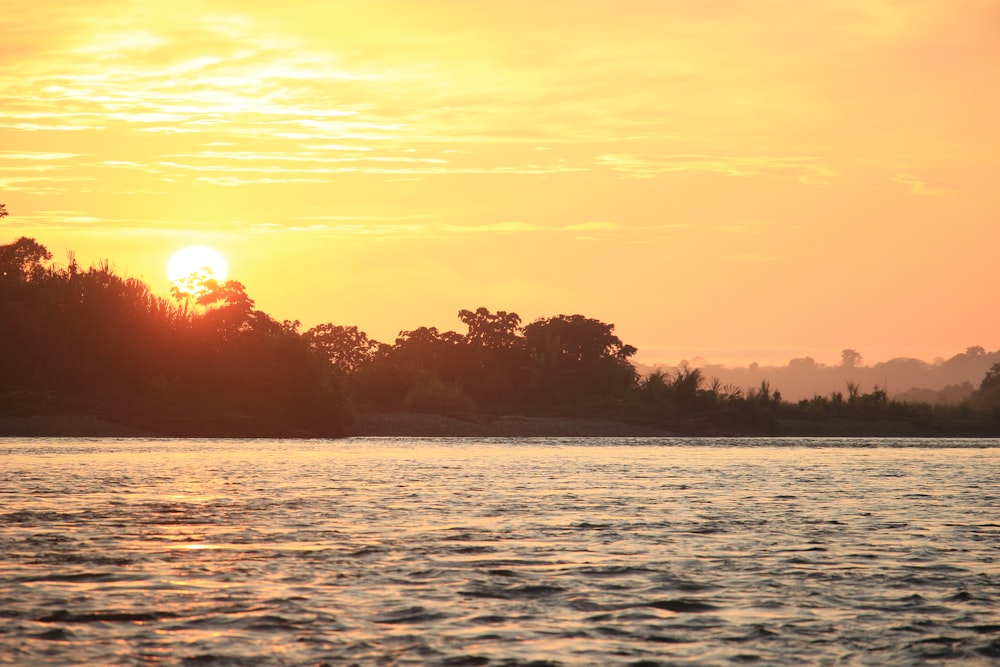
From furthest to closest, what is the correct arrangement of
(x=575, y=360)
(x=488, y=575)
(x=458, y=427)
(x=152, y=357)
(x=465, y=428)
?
(x=575, y=360) < (x=465, y=428) < (x=458, y=427) < (x=152, y=357) < (x=488, y=575)

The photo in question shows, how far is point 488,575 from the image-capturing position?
68.2 feet

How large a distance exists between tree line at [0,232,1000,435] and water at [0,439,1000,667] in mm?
65112

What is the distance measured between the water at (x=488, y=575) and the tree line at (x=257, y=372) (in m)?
65.1

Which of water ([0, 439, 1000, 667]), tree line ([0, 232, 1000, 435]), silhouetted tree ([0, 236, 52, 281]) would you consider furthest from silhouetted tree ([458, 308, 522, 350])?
water ([0, 439, 1000, 667])

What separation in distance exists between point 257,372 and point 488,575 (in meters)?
97.9

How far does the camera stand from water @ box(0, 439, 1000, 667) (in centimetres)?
1502

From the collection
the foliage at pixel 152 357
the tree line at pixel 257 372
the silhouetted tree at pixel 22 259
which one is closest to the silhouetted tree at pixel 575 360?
the tree line at pixel 257 372

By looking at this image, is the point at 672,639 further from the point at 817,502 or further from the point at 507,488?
the point at 507,488

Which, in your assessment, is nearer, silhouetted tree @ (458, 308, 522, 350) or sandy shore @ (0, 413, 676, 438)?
sandy shore @ (0, 413, 676, 438)

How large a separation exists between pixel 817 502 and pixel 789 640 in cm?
2348

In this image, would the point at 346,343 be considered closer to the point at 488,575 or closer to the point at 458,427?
the point at 458,427

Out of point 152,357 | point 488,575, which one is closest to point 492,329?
point 152,357

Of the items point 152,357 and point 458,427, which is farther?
point 458,427

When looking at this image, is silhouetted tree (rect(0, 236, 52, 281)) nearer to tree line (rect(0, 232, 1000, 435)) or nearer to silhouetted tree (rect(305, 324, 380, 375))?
tree line (rect(0, 232, 1000, 435))
